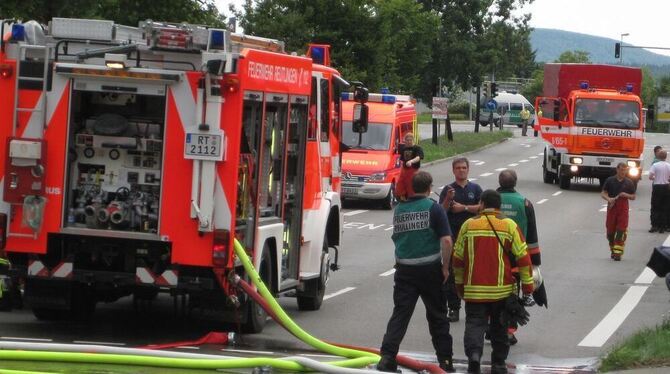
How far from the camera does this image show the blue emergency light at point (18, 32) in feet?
39.1

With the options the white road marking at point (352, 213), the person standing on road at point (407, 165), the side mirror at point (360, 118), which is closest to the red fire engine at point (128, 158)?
the side mirror at point (360, 118)

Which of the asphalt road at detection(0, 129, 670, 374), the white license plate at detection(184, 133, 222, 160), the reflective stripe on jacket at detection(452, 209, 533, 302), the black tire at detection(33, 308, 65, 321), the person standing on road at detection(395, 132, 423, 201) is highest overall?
the white license plate at detection(184, 133, 222, 160)

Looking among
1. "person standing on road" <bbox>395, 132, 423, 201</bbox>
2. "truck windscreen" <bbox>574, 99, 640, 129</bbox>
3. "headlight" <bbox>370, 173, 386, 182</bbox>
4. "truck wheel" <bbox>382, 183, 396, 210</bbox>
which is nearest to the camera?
"person standing on road" <bbox>395, 132, 423, 201</bbox>

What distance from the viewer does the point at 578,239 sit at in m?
26.7

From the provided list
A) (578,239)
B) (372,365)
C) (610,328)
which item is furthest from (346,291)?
(578,239)

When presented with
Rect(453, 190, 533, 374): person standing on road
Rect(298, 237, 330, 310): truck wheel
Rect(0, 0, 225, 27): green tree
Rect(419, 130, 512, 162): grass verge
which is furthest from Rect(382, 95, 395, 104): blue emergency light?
Rect(453, 190, 533, 374): person standing on road

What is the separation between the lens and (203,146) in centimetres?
1165

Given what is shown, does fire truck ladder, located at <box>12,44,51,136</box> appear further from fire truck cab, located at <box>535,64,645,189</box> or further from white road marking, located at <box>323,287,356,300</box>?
fire truck cab, located at <box>535,64,645,189</box>

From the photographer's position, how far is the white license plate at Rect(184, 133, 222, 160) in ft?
38.1

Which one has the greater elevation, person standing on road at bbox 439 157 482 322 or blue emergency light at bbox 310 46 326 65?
Result: blue emergency light at bbox 310 46 326 65

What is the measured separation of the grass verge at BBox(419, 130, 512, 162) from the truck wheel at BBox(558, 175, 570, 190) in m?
7.88

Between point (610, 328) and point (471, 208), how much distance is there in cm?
229

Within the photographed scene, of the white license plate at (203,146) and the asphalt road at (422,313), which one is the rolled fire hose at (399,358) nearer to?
the asphalt road at (422,313)

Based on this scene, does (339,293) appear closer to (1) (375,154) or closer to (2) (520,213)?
(2) (520,213)
